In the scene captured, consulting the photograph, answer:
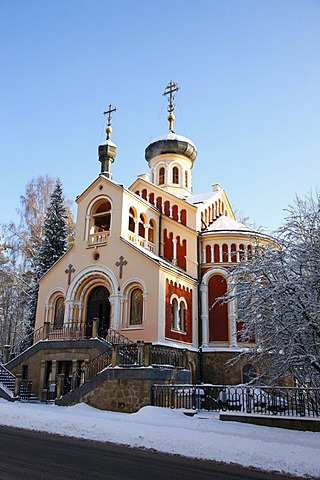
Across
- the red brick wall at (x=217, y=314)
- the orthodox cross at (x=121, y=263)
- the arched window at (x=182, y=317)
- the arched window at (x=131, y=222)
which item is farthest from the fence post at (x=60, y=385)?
the arched window at (x=131, y=222)

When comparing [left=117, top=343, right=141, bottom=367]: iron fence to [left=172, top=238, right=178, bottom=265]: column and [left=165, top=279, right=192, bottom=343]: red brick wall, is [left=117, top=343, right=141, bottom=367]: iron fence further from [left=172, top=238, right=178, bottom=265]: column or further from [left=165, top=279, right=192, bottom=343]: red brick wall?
[left=172, top=238, right=178, bottom=265]: column

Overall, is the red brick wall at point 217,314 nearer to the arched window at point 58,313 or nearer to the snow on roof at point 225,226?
the snow on roof at point 225,226

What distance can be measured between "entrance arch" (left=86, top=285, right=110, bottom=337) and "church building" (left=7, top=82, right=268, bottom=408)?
51 mm

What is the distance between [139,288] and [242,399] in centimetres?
885

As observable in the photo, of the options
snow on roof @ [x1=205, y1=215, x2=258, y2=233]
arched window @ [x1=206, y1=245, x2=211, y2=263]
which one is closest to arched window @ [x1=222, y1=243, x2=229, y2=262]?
arched window @ [x1=206, y1=245, x2=211, y2=263]

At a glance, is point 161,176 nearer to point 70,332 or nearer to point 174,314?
point 174,314

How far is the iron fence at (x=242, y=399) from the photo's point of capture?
12.2 metres

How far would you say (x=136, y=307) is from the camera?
803 inches

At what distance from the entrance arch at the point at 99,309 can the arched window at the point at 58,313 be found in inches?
66.4

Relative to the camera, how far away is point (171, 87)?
1289 inches

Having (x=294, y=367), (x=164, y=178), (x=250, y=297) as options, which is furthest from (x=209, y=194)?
(x=294, y=367)

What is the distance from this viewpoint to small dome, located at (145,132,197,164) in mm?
30875

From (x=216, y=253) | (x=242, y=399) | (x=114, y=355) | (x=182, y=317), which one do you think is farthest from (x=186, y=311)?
(x=242, y=399)

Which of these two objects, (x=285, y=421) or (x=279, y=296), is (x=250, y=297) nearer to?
(x=279, y=296)
